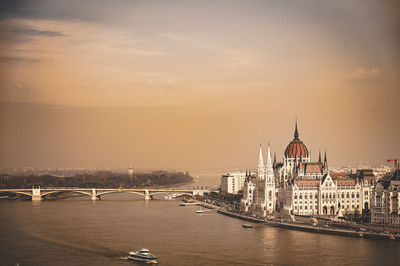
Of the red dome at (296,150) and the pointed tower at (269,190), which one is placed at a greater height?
the red dome at (296,150)

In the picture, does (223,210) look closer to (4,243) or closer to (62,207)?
(62,207)

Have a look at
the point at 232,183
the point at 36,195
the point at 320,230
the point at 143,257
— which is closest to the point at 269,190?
the point at 320,230

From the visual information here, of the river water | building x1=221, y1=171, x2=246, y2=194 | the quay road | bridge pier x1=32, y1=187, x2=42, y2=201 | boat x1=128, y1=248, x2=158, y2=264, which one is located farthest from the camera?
building x1=221, y1=171, x2=246, y2=194

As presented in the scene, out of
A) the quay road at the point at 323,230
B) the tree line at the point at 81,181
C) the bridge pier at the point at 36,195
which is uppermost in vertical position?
the tree line at the point at 81,181

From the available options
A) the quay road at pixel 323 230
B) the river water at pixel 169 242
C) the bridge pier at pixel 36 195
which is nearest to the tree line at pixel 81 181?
the bridge pier at pixel 36 195

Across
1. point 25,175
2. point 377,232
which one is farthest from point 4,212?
point 25,175

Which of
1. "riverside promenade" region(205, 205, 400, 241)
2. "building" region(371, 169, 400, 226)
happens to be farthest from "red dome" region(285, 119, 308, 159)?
"building" region(371, 169, 400, 226)

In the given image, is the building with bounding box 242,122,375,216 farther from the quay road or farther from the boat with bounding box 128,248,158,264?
the boat with bounding box 128,248,158,264

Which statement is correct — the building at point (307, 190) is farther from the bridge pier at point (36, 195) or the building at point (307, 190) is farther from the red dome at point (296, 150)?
the bridge pier at point (36, 195)

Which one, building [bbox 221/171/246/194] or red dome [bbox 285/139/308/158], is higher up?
red dome [bbox 285/139/308/158]
